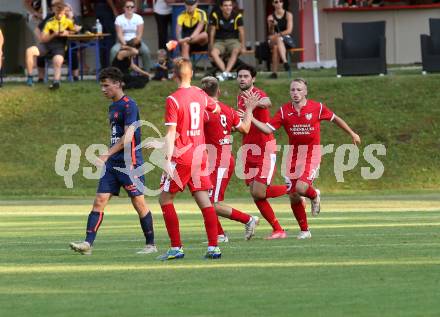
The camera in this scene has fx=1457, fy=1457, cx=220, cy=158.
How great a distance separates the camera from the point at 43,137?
30.2 m

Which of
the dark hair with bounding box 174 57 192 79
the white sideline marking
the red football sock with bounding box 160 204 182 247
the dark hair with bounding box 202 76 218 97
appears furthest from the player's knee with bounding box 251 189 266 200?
the white sideline marking

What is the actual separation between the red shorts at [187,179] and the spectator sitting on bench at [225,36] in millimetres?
17118

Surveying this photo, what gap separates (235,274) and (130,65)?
19.2m

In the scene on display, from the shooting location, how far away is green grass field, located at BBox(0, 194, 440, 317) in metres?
10.7

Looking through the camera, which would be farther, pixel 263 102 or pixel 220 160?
pixel 220 160

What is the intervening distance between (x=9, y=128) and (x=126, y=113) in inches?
635

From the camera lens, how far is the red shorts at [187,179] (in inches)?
548

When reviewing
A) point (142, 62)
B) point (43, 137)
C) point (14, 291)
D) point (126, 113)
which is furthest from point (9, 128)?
point (14, 291)

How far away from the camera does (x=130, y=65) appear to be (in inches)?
1238

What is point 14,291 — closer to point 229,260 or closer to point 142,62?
A: point 229,260

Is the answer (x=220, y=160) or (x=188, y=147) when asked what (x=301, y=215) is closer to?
(x=220, y=160)

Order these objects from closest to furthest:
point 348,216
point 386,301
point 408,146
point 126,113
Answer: point 386,301 → point 126,113 → point 348,216 → point 408,146

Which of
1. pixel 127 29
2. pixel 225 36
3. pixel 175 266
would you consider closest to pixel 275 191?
pixel 175 266

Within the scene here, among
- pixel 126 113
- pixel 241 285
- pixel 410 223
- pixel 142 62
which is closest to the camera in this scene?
pixel 241 285
